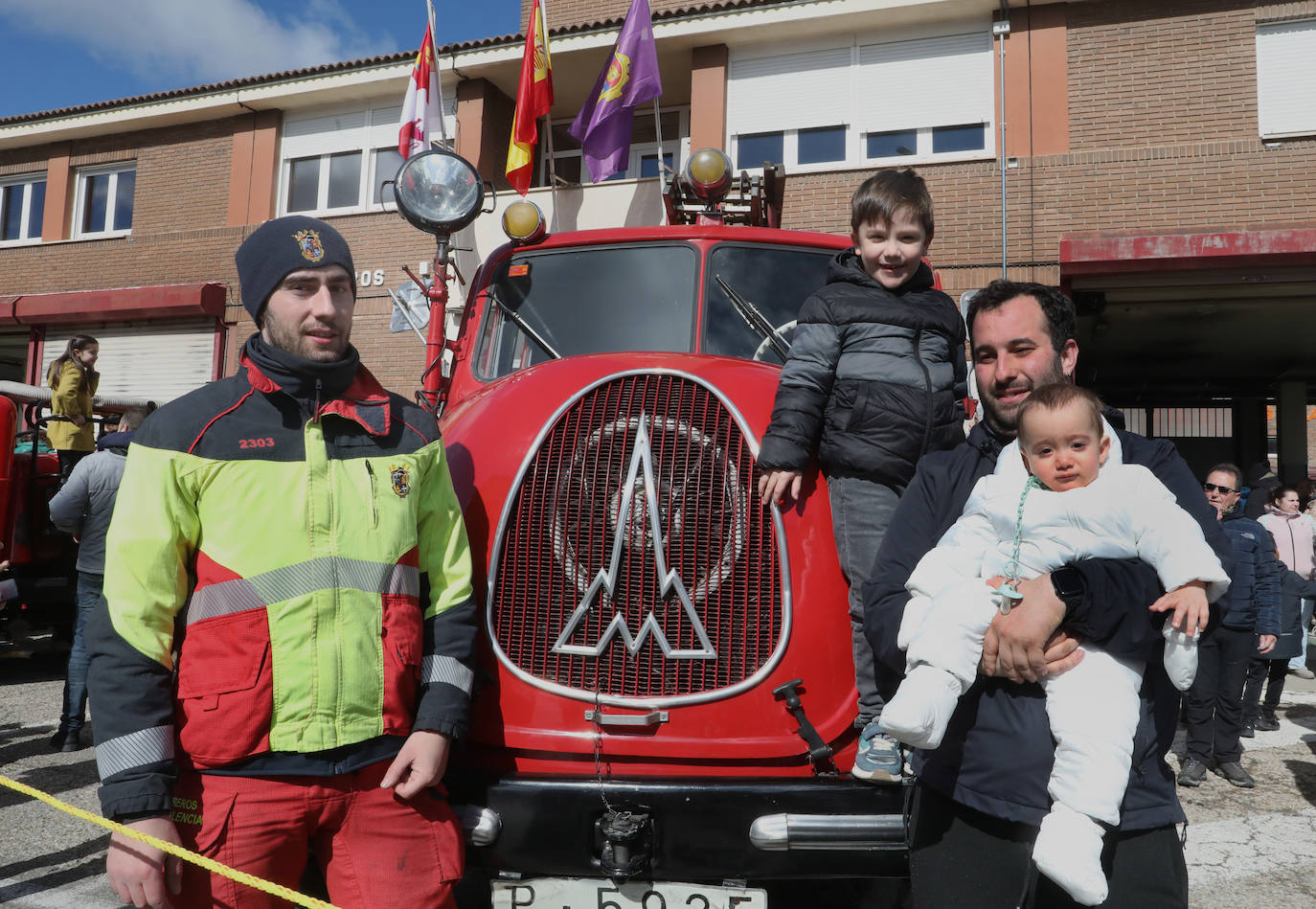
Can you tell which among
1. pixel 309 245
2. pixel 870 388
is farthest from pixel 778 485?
pixel 309 245

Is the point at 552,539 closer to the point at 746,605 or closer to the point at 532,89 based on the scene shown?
the point at 746,605

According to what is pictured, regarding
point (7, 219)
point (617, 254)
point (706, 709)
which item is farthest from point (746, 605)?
point (7, 219)

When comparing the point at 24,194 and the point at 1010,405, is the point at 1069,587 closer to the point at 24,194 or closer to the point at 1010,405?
the point at 1010,405

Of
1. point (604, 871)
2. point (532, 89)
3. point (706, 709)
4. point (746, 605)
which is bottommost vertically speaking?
point (604, 871)

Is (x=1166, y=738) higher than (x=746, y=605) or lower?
lower

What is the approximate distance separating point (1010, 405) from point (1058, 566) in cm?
39

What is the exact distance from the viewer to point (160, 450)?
192cm

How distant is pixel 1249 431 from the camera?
19.2 m

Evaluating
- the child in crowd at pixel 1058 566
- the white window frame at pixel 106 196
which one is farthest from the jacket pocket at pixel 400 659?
the white window frame at pixel 106 196

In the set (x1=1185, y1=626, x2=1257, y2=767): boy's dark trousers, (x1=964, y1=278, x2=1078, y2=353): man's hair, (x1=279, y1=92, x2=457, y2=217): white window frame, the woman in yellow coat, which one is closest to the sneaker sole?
(x1=964, y1=278, x2=1078, y2=353): man's hair

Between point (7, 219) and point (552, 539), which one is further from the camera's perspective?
point (7, 219)

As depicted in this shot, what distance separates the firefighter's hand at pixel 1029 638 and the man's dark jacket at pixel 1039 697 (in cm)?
5

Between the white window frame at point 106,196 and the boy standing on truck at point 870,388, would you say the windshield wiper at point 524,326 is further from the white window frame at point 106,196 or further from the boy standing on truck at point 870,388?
the white window frame at point 106,196

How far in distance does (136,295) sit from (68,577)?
868 centimetres
